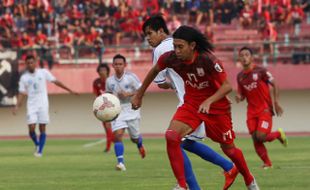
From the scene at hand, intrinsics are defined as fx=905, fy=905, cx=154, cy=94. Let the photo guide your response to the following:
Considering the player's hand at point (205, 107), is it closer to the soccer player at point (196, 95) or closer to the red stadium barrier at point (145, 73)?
the soccer player at point (196, 95)

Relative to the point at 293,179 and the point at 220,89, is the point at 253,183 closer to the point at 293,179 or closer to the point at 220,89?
the point at 220,89

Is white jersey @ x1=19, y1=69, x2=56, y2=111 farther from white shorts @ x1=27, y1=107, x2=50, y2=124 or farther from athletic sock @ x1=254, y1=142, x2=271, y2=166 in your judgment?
athletic sock @ x1=254, y1=142, x2=271, y2=166

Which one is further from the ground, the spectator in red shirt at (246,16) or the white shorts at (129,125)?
the spectator in red shirt at (246,16)

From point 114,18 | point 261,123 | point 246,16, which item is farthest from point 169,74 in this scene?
point 114,18

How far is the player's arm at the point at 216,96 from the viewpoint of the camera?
9859 millimetres

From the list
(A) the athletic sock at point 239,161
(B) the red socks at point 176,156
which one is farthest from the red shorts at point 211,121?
(B) the red socks at point 176,156

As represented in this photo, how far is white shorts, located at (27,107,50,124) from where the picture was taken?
22.1 meters

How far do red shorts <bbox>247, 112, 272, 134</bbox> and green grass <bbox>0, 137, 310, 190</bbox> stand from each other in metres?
0.68

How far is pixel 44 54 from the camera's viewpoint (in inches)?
1280

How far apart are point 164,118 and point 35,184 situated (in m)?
21.8

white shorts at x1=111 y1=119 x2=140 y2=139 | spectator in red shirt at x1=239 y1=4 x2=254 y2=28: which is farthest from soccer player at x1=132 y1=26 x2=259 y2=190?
spectator in red shirt at x1=239 y1=4 x2=254 y2=28

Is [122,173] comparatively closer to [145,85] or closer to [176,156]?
[145,85]

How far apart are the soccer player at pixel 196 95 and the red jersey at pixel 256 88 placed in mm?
6481

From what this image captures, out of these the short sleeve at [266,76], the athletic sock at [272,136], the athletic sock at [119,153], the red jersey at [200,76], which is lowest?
the athletic sock at [119,153]
